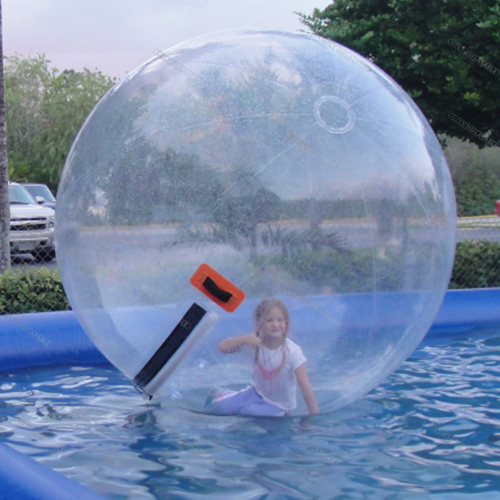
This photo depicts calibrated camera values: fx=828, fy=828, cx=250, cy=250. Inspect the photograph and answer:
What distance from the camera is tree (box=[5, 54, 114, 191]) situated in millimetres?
40750

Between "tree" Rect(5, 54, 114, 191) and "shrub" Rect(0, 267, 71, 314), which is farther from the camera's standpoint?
"tree" Rect(5, 54, 114, 191)

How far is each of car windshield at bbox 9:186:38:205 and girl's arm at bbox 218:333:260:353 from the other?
12.0 metres

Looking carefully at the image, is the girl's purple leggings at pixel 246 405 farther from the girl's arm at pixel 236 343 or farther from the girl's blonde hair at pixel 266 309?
the girl's blonde hair at pixel 266 309

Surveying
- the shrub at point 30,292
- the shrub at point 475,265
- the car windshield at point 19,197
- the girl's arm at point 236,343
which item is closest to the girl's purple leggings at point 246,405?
→ the girl's arm at point 236,343

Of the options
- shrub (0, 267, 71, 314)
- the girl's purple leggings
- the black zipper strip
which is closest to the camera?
the black zipper strip

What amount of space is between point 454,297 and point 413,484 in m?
3.84

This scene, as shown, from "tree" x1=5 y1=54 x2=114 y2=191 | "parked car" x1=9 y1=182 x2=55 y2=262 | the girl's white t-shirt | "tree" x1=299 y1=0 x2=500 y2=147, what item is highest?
"tree" x1=5 y1=54 x2=114 y2=191

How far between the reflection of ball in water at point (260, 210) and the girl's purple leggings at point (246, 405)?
0.42 feet

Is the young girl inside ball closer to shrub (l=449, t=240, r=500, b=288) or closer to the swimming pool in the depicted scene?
the swimming pool

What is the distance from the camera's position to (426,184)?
4.07 metres

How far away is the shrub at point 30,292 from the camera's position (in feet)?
22.9

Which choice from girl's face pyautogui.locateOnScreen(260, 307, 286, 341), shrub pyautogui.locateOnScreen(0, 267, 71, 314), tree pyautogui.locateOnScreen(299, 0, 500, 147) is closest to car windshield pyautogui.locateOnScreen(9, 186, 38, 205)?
tree pyautogui.locateOnScreen(299, 0, 500, 147)

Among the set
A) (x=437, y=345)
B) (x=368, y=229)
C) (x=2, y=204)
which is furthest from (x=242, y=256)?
(x=2, y=204)

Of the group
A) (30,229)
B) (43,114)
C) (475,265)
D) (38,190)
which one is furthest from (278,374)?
(43,114)
